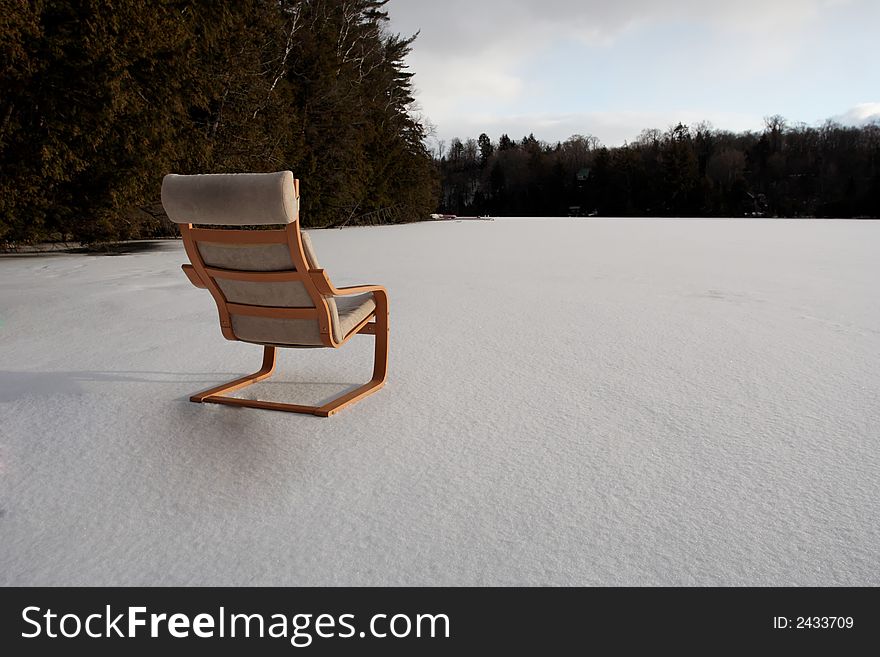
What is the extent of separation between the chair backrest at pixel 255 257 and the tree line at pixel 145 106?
748 cm

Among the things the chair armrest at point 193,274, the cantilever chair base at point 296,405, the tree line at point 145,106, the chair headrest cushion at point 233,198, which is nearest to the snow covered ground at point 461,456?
the cantilever chair base at point 296,405

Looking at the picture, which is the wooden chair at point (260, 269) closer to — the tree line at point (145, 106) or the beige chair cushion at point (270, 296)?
the beige chair cushion at point (270, 296)

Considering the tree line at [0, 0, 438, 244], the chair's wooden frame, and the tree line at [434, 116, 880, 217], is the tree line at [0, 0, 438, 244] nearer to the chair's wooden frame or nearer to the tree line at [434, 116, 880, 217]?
the chair's wooden frame

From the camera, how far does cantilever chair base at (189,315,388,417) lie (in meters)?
3.01

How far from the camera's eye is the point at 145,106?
430 inches

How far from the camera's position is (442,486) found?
7.36 feet

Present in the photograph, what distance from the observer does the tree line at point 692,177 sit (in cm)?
5719

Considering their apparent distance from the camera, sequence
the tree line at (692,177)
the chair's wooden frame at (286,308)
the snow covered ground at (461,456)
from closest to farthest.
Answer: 1. the snow covered ground at (461,456)
2. the chair's wooden frame at (286,308)
3. the tree line at (692,177)

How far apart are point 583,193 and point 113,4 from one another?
199 feet

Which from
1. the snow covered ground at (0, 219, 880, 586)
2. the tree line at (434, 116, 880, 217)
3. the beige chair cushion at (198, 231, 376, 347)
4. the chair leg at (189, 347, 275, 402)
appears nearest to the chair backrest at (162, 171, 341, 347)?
the beige chair cushion at (198, 231, 376, 347)

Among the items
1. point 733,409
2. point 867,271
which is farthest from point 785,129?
point 733,409

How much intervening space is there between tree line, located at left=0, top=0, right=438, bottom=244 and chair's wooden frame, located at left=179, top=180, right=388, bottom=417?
7480 millimetres

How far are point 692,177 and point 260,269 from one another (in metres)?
60.1
